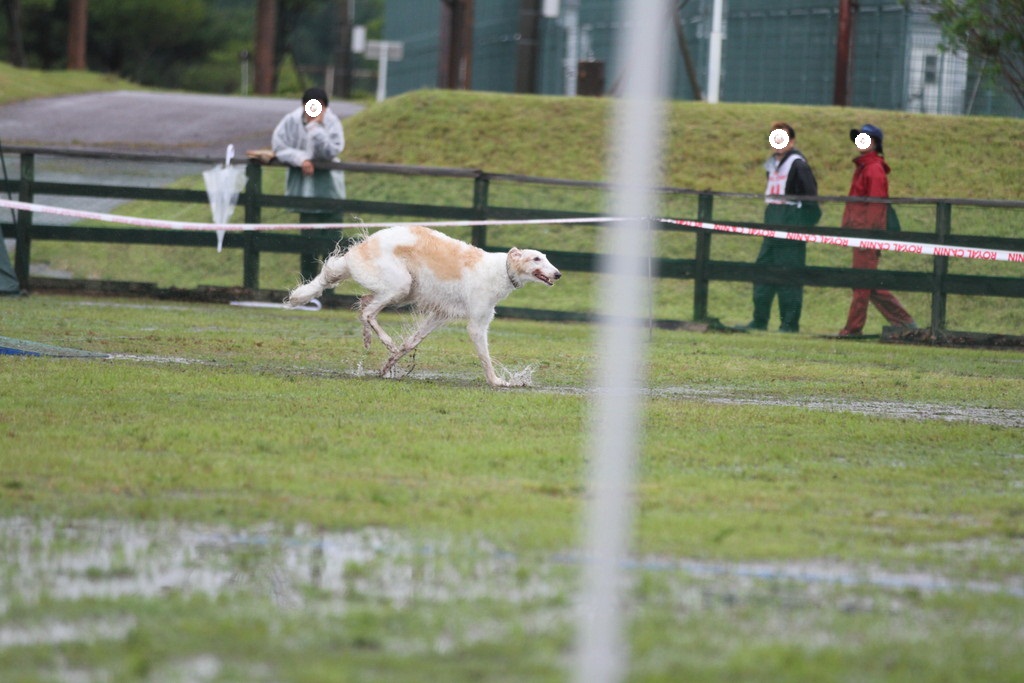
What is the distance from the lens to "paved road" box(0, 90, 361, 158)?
103 ft

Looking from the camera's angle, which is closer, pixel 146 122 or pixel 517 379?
pixel 517 379

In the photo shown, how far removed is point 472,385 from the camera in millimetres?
10805

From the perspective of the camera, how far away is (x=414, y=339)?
10867mm

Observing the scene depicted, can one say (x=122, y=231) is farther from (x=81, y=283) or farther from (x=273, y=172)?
(x=273, y=172)

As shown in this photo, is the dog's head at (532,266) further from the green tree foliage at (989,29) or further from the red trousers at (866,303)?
the green tree foliage at (989,29)

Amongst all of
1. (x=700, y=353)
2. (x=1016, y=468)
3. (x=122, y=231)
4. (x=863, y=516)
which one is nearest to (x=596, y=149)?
(x=122, y=231)

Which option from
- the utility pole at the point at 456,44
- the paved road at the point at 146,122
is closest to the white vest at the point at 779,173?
the utility pole at the point at 456,44

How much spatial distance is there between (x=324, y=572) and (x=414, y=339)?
5.64 m

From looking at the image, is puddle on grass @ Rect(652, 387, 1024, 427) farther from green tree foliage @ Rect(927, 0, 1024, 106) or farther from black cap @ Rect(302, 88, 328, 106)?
green tree foliage @ Rect(927, 0, 1024, 106)

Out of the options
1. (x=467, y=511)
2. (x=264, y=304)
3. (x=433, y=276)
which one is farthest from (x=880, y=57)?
(x=467, y=511)

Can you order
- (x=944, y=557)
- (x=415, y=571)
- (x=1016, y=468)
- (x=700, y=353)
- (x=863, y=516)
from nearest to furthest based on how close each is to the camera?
(x=415, y=571) < (x=944, y=557) < (x=863, y=516) < (x=1016, y=468) < (x=700, y=353)

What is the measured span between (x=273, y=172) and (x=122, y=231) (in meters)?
5.72

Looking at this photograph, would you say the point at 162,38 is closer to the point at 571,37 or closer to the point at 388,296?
the point at 571,37

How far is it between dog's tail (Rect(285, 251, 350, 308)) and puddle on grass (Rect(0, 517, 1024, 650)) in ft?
17.9
